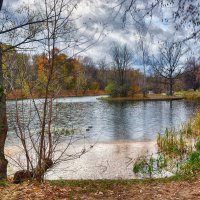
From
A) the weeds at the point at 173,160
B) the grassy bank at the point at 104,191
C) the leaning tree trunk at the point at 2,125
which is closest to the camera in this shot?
the grassy bank at the point at 104,191

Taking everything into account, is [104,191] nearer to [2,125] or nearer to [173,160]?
[2,125]

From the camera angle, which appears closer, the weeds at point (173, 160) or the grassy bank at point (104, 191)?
the grassy bank at point (104, 191)

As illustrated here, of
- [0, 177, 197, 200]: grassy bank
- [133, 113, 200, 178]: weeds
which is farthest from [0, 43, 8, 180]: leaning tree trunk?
[133, 113, 200, 178]: weeds

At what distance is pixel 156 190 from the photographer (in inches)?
215

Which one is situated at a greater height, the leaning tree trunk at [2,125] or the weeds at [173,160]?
the leaning tree trunk at [2,125]

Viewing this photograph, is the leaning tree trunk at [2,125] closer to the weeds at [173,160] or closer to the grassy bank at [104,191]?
the grassy bank at [104,191]

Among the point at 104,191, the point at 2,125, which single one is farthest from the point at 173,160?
the point at 2,125

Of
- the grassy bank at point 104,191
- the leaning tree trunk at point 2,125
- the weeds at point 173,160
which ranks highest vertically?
the leaning tree trunk at point 2,125

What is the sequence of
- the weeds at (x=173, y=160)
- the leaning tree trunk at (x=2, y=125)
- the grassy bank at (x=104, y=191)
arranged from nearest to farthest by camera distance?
the grassy bank at (x=104, y=191), the leaning tree trunk at (x=2, y=125), the weeds at (x=173, y=160)

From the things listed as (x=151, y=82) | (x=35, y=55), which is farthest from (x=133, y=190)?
(x=151, y=82)

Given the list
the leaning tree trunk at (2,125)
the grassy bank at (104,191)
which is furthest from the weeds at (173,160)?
the leaning tree trunk at (2,125)

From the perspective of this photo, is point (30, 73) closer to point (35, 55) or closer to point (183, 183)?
point (35, 55)

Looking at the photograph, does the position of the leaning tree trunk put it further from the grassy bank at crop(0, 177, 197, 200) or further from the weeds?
the weeds

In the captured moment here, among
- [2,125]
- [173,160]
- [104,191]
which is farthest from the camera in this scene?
[173,160]
